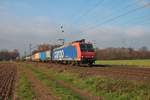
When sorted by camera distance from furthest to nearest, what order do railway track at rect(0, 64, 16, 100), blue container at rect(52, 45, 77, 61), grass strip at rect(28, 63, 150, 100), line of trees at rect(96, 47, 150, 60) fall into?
line of trees at rect(96, 47, 150, 60) → blue container at rect(52, 45, 77, 61) → railway track at rect(0, 64, 16, 100) → grass strip at rect(28, 63, 150, 100)

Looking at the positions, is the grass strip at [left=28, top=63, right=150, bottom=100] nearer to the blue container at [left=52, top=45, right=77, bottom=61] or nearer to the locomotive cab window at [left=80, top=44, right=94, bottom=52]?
the locomotive cab window at [left=80, top=44, right=94, bottom=52]

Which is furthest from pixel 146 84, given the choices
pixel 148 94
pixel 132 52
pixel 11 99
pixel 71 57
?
pixel 132 52

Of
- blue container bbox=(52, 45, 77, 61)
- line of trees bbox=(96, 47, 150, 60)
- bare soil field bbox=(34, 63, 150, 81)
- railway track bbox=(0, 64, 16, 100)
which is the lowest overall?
railway track bbox=(0, 64, 16, 100)

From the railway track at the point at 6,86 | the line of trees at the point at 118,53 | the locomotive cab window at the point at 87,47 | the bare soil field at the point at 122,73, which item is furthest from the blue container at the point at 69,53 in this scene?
the line of trees at the point at 118,53

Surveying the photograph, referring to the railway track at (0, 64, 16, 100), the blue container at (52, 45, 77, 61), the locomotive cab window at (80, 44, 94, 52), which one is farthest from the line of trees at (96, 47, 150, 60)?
the railway track at (0, 64, 16, 100)

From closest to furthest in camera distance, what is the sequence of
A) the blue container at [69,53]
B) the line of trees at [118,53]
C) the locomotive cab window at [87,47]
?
the locomotive cab window at [87,47]
the blue container at [69,53]
the line of trees at [118,53]

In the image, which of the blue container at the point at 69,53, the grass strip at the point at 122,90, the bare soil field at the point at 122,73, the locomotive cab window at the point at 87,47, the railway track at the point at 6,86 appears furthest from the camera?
the blue container at the point at 69,53

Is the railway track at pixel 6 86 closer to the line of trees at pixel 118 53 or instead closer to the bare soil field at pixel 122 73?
the bare soil field at pixel 122 73

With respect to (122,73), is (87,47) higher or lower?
higher

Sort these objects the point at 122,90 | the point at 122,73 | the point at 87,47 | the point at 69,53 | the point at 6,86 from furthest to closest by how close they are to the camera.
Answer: the point at 69,53 → the point at 87,47 → the point at 122,73 → the point at 6,86 → the point at 122,90

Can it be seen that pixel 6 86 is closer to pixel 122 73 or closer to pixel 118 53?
pixel 122 73

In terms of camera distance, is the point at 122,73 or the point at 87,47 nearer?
the point at 122,73

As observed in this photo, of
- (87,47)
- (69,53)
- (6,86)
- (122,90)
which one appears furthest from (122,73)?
(69,53)

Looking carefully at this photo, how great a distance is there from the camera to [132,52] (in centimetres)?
11669
